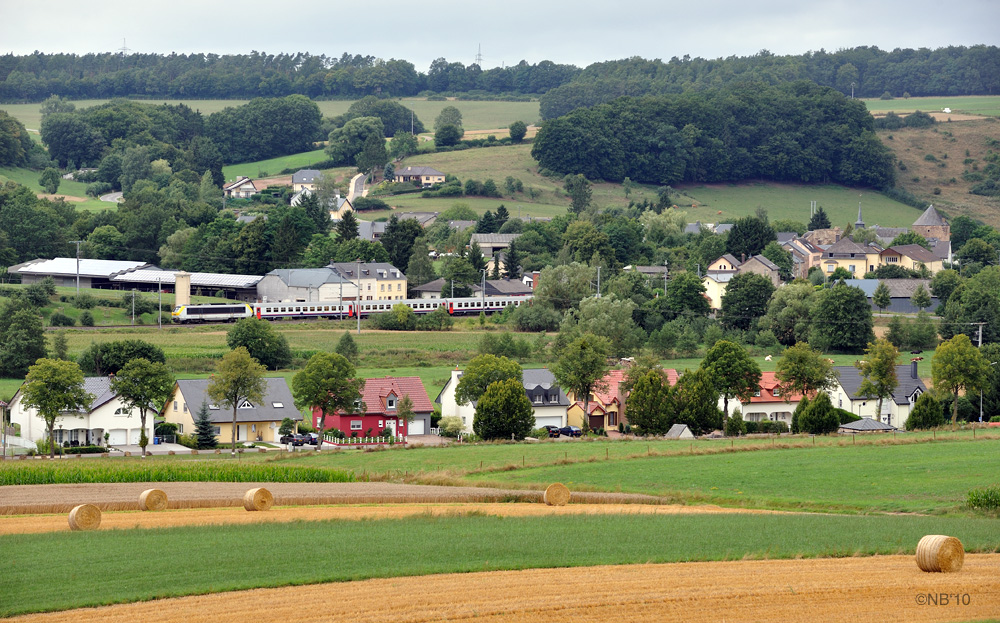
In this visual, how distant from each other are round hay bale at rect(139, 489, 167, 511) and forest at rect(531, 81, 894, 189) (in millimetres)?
127511

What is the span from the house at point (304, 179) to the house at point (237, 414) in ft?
308

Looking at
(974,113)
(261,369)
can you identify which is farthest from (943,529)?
(974,113)

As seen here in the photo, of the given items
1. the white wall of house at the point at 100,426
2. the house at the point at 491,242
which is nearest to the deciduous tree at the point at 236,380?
the white wall of house at the point at 100,426

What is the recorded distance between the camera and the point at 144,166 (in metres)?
144

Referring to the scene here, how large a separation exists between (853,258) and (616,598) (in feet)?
307

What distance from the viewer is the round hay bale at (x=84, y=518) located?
2159 centimetres

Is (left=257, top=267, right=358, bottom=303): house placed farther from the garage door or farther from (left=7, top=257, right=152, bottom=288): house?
the garage door

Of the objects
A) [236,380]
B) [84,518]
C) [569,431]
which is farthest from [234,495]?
[569,431]

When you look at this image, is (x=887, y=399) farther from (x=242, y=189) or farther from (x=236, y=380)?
(x=242, y=189)

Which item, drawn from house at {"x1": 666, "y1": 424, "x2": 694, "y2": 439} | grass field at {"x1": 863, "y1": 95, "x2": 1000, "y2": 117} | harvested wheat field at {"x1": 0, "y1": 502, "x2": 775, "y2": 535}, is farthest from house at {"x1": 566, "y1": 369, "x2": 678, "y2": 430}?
grass field at {"x1": 863, "y1": 95, "x2": 1000, "y2": 117}

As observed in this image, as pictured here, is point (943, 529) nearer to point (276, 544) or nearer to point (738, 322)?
point (276, 544)

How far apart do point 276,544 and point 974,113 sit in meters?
178

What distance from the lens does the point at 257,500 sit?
80.6ft

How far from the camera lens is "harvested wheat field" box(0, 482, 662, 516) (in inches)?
979
